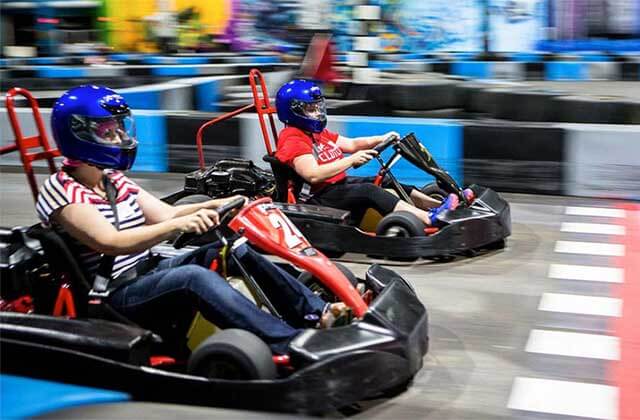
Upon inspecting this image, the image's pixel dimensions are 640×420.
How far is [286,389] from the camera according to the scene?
2.53 metres

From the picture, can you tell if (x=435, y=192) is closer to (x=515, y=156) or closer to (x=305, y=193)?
(x=305, y=193)

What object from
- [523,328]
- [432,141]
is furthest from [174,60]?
[523,328]

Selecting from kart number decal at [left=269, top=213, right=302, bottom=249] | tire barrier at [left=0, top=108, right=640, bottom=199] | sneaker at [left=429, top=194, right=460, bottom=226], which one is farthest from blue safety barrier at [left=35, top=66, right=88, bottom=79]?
kart number decal at [left=269, top=213, right=302, bottom=249]

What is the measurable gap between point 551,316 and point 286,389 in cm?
160

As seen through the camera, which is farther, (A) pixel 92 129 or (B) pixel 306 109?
(B) pixel 306 109

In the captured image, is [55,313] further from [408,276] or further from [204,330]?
[408,276]

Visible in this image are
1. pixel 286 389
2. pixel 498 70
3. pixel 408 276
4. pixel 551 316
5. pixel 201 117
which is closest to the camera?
pixel 286 389

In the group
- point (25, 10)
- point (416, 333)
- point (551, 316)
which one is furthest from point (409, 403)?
point (25, 10)

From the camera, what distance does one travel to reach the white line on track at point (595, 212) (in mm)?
5551

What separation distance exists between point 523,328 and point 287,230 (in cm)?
111

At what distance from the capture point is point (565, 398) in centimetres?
284

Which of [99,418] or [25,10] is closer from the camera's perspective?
[99,418]

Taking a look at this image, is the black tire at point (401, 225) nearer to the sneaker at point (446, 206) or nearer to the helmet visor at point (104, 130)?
the sneaker at point (446, 206)

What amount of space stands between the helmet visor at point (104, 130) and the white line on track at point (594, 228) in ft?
10.5
